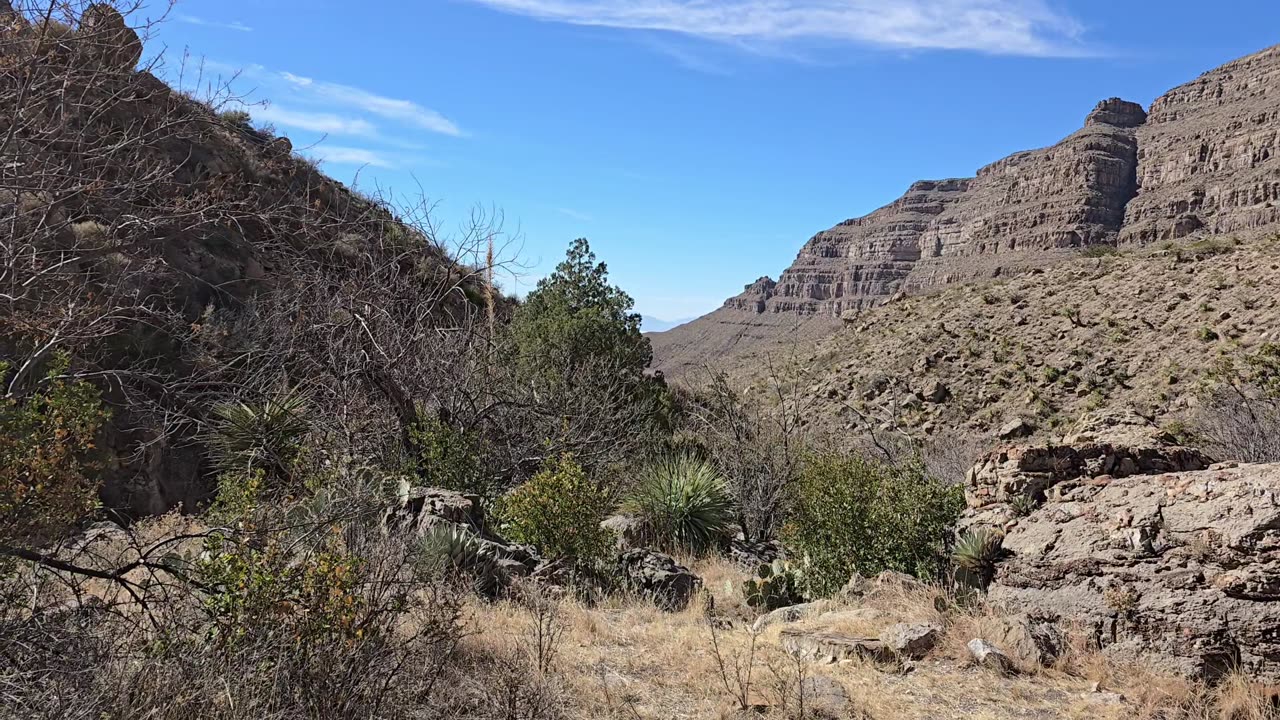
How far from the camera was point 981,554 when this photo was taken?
7.61 m

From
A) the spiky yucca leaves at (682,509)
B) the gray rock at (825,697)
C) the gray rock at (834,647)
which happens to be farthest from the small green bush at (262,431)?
the gray rock at (825,697)

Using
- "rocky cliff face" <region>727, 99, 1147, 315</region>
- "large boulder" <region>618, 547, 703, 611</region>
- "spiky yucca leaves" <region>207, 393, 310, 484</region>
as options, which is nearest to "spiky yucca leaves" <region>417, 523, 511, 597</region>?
"large boulder" <region>618, 547, 703, 611</region>

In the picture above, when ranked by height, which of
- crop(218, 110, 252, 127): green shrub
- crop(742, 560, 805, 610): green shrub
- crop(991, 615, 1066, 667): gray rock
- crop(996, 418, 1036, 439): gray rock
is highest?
crop(218, 110, 252, 127): green shrub

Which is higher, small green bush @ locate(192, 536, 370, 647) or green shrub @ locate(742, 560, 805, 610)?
Result: small green bush @ locate(192, 536, 370, 647)

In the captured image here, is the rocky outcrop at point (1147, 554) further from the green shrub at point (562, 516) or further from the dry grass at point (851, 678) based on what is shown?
the green shrub at point (562, 516)

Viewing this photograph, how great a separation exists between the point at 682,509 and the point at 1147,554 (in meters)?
6.23

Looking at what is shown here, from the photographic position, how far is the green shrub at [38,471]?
4.31m

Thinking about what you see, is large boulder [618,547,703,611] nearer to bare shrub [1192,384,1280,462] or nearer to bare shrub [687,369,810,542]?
bare shrub [687,369,810,542]

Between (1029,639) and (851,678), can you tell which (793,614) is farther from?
(1029,639)

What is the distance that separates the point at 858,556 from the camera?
898 cm

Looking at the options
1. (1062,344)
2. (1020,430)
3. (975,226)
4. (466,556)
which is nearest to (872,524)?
(466,556)

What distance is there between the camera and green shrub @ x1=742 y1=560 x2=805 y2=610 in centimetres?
870

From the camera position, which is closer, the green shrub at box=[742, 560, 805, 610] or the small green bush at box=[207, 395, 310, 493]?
the green shrub at box=[742, 560, 805, 610]

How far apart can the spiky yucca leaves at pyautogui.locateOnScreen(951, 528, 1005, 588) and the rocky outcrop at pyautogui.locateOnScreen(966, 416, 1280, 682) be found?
0.39 feet
